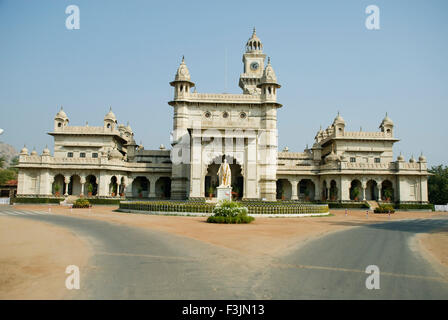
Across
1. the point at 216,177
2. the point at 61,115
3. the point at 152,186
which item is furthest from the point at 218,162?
the point at 61,115

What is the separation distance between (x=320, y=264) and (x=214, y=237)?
20.0 ft

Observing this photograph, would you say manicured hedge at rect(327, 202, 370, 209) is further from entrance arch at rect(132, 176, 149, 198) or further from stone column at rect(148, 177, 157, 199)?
entrance arch at rect(132, 176, 149, 198)

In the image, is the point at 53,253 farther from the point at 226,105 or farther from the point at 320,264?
the point at 226,105

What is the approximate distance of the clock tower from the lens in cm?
6606

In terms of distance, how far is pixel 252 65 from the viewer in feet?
222

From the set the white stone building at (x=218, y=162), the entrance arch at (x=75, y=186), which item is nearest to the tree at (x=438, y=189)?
the white stone building at (x=218, y=162)

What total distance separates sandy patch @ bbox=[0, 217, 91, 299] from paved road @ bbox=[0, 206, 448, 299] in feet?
1.73

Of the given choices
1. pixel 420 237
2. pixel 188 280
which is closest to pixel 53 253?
pixel 188 280

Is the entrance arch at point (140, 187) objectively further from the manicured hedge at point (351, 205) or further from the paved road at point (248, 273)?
the paved road at point (248, 273)

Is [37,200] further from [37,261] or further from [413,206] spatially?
[413,206]

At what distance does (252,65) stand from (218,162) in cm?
3010

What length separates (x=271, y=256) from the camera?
10.4 metres

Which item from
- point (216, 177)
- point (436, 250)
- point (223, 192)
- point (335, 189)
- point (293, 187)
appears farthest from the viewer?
point (293, 187)

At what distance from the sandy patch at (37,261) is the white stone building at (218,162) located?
96.4 feet
